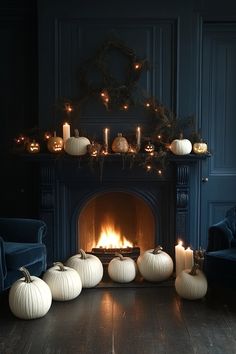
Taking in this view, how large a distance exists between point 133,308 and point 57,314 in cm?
59

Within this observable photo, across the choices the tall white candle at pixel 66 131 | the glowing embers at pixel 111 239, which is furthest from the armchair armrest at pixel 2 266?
the glowing embers at pixel 111 239

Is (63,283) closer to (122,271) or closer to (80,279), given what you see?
(80,279)

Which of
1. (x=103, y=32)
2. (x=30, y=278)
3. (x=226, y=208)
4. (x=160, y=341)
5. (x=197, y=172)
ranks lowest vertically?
(x=160, y=341)

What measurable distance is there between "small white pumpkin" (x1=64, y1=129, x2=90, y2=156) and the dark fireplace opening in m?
0.69

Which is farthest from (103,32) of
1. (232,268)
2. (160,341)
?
(160,341)

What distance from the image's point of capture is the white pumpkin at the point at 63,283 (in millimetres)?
4168

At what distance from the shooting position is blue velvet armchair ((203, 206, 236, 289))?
4.13 m

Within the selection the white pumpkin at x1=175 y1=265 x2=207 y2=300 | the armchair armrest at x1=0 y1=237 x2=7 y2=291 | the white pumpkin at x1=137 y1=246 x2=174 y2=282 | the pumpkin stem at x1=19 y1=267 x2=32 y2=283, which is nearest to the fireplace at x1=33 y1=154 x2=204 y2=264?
the white pumpkin at x1=137 y1=246 x2=174 y2=282

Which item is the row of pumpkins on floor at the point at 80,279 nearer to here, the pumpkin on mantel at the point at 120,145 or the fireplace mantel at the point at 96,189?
the fireplace mantel at the point at 96,189

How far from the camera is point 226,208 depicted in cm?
532

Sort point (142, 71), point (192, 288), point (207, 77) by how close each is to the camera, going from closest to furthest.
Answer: point (192, 288)
point (142, 71)
point (207, 77)

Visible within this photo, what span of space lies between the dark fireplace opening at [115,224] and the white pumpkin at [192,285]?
42.1 inches

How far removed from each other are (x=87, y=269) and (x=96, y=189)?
906 mm

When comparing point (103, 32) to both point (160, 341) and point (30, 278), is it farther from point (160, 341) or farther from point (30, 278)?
point (160, 341)
